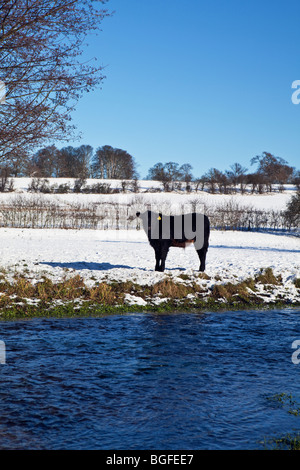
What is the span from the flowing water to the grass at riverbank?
116 centimetres

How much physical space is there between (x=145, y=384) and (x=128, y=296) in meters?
5.80

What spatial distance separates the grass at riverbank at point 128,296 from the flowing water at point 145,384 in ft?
3.80

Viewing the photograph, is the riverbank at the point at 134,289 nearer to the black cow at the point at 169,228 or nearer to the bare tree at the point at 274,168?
the black cow at the point at 169,228

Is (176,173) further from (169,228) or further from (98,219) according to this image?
(169,228)

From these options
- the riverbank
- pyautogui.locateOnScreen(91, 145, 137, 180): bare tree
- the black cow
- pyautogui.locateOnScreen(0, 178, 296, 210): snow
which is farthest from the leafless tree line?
pyautogui.locateOnScreen(91, 145, 137, 180): bare tree

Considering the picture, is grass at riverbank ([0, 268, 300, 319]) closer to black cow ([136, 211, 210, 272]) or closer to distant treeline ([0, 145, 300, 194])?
black cow ([136, 211, 210, 272])

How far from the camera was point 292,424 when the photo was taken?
5.33 meters

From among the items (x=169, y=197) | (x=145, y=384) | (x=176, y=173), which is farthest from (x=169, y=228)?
(x=176, y=173)

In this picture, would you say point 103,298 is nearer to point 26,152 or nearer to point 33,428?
point 26,152

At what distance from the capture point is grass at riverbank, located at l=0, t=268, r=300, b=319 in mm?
11312

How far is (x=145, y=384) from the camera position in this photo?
6461 mm

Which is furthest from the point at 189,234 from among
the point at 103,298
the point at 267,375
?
the point at 267,375

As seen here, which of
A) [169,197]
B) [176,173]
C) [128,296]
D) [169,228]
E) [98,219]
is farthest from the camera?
[176,173]
